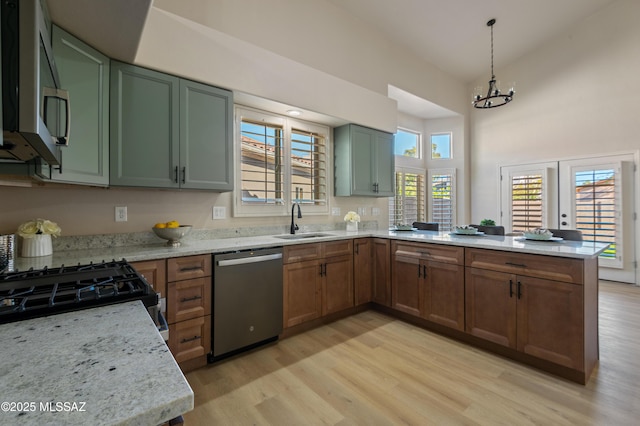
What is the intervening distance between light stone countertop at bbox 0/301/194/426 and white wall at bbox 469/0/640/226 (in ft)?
21.0

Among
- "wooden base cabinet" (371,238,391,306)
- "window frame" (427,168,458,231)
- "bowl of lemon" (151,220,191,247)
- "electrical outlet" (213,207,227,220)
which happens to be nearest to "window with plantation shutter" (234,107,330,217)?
"electrical outlet" (213,207,227,220)

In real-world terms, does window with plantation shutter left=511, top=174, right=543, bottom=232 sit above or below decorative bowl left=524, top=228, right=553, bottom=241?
above

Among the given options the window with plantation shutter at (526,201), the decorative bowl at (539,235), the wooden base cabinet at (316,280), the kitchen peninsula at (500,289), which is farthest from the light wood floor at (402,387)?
the window with plantation shutter at (526,201)

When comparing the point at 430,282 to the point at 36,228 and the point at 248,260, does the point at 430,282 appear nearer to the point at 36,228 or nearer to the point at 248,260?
the point at 248,260

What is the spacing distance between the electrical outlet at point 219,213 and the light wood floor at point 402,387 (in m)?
1.30

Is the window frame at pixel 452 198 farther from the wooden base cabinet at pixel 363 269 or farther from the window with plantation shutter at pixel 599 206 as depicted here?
the wooden base cabinet at pixel 363 269

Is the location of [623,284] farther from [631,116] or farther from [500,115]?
[500,115]

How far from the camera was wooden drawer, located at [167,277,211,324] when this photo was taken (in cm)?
208

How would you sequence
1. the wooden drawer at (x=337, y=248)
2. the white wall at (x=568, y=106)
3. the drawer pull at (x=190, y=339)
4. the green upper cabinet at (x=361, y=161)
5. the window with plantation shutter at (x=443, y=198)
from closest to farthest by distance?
the drawer pull at (x=190, y=339)
the wooden drawer at (x=337, y=248)
the green upper cabinet at (x=361, y=161)
the white wall at (x=568, y=106)
the window with plantation shutter at (x=443, y=198)

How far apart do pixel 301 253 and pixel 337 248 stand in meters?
0.48

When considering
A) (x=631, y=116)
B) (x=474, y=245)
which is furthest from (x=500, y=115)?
(x=474, y=245)

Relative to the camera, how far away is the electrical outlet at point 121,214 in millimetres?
2377

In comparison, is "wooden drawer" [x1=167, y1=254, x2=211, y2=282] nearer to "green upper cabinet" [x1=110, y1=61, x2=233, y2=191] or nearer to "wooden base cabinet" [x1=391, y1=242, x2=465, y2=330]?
"green upper cabinet" [x1=110, y1=61, x2=233, y2=191]

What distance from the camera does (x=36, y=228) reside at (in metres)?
1.91
